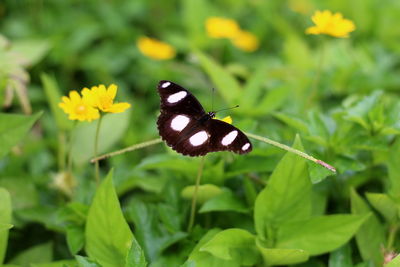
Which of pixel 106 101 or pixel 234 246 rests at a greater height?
pixel 106 101

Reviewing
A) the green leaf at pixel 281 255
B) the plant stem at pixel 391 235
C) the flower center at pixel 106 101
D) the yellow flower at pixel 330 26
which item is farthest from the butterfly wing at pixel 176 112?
the plant stem at pixel 391 235

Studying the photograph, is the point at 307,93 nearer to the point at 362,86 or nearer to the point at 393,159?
the point at 362,86

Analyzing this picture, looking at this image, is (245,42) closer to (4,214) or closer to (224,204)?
(224,204)

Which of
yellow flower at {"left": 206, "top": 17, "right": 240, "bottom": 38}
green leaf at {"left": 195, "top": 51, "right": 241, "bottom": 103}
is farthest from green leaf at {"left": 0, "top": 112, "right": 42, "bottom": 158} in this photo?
yellow flower at {"left": 206, "top": 17, "right": 240, "bottom": 38}

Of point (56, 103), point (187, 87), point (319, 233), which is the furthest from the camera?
point (187, 87)

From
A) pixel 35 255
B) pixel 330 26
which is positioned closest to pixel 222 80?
pixel 330 26
